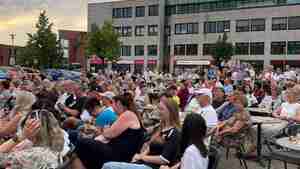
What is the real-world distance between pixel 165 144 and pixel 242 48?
61.0 metres

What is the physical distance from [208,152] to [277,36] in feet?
197

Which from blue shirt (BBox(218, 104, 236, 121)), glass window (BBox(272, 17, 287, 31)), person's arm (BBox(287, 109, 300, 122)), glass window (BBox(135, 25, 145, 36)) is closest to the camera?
person's arm (BBox(287, 109, 300, 122))

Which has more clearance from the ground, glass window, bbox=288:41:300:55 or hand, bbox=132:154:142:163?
glass window, bbox=288:41:300:55

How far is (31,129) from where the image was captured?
4234mm

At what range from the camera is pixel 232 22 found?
65.3 meters

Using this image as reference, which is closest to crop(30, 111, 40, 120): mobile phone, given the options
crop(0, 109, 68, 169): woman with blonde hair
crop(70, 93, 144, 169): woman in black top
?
crop(0, 109, 68, 169): woman with blonde hair

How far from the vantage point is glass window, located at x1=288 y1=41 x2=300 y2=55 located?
5854 cm

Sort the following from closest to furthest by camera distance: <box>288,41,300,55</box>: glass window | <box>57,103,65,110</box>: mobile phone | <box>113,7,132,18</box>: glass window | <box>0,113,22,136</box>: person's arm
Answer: <box>0,113,22,136</box>: person's arm < <box>57,103,65,110</box>: mobile phone < <box>288,41,300,55</box>: glass window < <box>113,7,132,18</box>: glass window

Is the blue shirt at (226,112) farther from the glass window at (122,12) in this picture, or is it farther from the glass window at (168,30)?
the glass window at (122,12)

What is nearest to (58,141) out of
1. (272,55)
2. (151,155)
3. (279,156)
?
(151,155)

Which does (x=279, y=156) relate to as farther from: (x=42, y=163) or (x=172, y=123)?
(x=42, y=163)

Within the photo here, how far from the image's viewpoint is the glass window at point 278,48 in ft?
196

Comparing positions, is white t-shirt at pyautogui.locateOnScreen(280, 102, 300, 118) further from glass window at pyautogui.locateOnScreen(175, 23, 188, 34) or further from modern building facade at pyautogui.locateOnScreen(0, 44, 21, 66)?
modern building facade at pyautogui.locateOnScreen(0, 44, 21, 66)

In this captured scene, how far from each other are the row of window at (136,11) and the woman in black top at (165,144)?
230 ft
